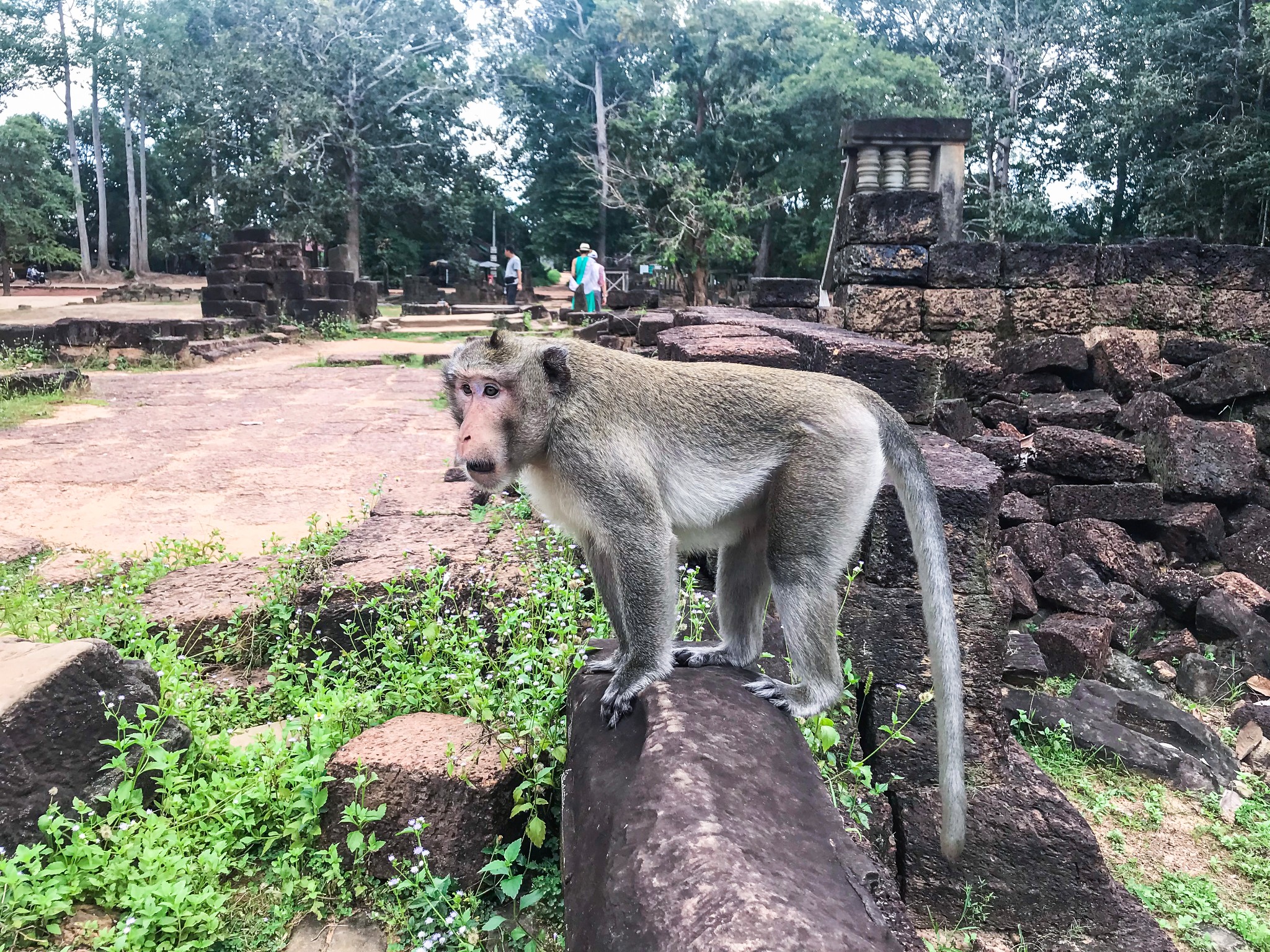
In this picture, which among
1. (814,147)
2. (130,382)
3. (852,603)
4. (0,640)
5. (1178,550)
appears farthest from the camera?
(814,147)

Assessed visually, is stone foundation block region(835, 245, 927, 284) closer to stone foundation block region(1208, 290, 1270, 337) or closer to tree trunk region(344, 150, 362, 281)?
stone foundation block region(1208, 290, 1270, 337)

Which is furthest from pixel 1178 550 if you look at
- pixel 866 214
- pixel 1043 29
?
pixel 1043 29

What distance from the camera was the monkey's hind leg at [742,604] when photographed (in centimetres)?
326

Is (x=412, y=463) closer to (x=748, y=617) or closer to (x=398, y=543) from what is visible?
(x=398, y=543)

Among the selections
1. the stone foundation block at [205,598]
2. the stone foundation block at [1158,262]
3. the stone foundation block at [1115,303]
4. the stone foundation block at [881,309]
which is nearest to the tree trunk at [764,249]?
the stone foundation block at [1158,262]

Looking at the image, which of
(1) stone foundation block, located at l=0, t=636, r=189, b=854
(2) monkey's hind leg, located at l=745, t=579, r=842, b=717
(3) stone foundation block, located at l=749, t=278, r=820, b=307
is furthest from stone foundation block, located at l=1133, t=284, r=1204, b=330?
(1) stone foundation block, located at l=0, t=636, r=189, b=854

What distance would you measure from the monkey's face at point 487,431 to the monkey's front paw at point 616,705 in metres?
0.76

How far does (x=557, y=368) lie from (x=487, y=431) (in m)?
0.33

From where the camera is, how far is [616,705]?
2592 millimetres

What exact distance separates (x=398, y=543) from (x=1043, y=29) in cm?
3011

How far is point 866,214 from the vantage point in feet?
29.9

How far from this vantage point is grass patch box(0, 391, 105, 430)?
10250 millimetres

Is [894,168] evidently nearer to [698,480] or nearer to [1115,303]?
[1115,303]

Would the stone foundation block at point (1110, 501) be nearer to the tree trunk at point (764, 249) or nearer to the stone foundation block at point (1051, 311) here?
the stone foundation block at point (1051, 311)
